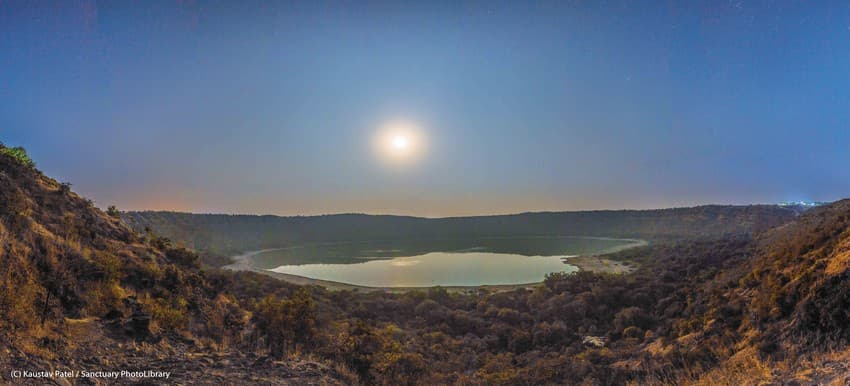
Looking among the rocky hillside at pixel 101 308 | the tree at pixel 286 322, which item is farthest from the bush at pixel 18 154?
the tree at pixel 286 322

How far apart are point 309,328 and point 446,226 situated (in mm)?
164673

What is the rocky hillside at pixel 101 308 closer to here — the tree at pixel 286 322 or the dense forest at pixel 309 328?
the dense forest at pixel 309 328

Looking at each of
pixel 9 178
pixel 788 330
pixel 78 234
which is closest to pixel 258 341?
pixel 78 234

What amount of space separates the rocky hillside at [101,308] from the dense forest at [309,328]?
39 millimetres

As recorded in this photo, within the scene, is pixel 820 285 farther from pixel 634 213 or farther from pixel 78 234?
pixel 634 213

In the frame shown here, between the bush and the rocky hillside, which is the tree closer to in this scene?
the rocky hillside

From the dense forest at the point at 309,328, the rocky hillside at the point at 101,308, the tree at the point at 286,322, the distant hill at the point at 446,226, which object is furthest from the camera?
the distant hill at the point at 446,226

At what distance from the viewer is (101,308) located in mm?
8633

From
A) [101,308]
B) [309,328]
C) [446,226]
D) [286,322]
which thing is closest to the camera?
Answer: [101,308]

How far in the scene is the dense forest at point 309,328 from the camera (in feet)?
23.0

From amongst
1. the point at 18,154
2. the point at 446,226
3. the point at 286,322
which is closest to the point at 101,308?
the point at 286,322

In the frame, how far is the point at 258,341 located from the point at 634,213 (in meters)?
175

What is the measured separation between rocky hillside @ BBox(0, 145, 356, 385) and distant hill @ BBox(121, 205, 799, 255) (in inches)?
3634

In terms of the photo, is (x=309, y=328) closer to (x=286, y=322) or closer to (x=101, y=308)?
(x=286, y=322)
